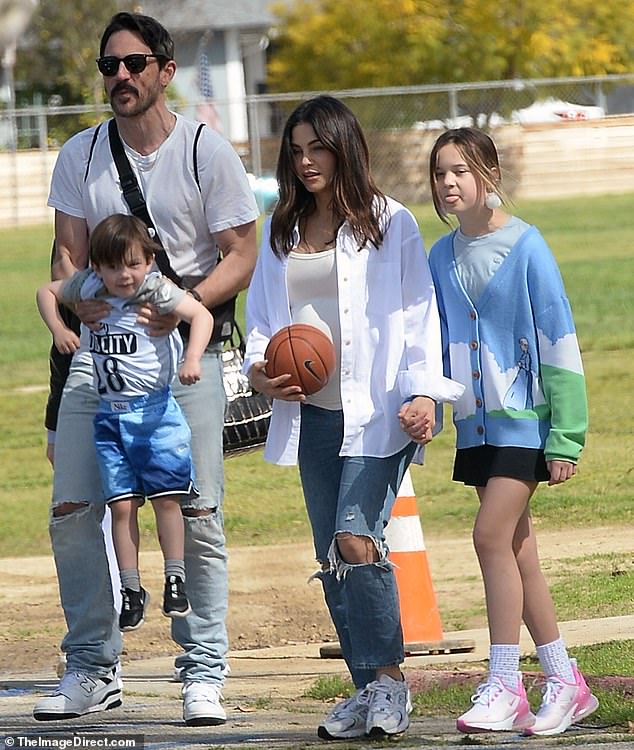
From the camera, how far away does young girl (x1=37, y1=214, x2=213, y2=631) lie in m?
5.29

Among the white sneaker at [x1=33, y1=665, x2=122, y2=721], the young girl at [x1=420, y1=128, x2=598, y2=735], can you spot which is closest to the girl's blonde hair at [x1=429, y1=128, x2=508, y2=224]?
the young girl at [x1=420, y1=128, x2=598, y2=735]

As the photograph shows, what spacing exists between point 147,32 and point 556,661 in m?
2.41

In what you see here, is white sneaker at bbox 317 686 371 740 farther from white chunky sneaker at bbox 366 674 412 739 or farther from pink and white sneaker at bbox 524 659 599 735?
pink and white sneaker at bbox 524 659 599 735

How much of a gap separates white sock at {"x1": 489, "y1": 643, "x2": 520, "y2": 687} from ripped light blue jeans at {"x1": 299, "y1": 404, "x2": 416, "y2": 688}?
0.29 meters

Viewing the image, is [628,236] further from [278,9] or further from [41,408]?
[278,9]

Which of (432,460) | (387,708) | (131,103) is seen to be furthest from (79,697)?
(432,460)

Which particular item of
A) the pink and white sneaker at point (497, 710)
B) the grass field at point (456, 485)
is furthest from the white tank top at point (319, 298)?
the grass field at point (456, 485)

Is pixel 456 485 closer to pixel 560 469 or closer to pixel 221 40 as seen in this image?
pixel 560 469

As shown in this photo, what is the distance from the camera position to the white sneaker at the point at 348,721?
5094mm

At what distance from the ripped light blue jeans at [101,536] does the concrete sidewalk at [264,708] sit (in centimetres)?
24

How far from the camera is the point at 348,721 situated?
5.12m

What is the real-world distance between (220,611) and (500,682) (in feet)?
3.43

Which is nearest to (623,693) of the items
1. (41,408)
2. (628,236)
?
(41,408)

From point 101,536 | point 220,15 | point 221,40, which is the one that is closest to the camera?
point 101,536
